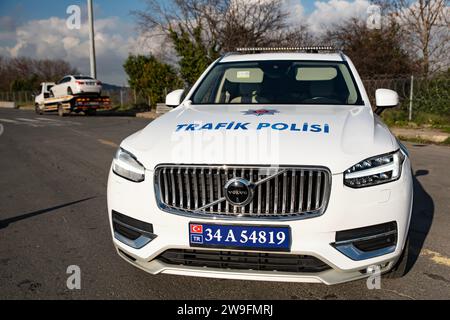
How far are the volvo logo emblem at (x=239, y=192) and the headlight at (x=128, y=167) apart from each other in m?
0.58

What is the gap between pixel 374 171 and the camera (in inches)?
100

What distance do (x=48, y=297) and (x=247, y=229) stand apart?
57.3 inches

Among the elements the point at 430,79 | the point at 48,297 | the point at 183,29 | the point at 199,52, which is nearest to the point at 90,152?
the point at 48,297

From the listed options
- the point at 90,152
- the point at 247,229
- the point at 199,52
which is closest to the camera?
the point at 247,229

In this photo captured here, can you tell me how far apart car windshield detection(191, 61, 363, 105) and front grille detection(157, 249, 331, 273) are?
1.78 meters

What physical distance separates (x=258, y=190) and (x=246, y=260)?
1.36 feet

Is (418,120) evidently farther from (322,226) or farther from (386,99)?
(322,226)

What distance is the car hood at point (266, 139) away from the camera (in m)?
2.53

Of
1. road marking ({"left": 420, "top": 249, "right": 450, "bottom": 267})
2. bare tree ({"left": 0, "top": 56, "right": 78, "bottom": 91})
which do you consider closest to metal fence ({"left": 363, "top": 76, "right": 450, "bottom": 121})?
road marking ({"left": 420, "top": 249, "right": 450, "bottom": 267})

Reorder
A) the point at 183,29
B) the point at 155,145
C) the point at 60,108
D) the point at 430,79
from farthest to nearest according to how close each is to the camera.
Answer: the point at 183,29 → the point at 60,108 → the point at 430,79 → the point at 155,145

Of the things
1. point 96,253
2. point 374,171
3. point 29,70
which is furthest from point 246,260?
point 29,70

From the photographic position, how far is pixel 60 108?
2509 centimetres

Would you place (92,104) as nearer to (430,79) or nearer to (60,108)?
(60,108)

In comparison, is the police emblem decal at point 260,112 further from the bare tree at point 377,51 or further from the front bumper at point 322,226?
the bare tree at point 377,51
